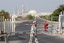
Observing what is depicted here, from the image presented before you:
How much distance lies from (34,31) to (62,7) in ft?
229

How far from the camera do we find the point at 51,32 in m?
29.6

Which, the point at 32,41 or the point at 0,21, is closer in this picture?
the point at 32,41

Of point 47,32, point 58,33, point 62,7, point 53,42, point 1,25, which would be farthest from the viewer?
point 62,7

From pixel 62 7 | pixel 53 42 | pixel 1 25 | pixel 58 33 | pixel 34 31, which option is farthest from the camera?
pixel 62 7

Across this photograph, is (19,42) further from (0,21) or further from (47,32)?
(47,32)

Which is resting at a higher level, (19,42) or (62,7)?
(62,7)

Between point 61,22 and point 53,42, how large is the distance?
398 inches

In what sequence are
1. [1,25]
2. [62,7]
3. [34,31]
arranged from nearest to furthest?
[34,31] < [1,25] < [62,7]

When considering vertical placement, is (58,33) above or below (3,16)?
below

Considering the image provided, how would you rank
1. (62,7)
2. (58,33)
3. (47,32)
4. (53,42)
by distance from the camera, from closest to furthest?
(53,42) < (58,33) < (47,32) < (62,7)

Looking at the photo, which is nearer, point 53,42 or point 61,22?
point 53,42

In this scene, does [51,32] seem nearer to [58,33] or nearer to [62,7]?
[58,33]

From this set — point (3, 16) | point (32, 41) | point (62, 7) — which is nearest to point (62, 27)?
point (3, 16)

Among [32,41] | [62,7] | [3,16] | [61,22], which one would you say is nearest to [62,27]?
[61,22]
